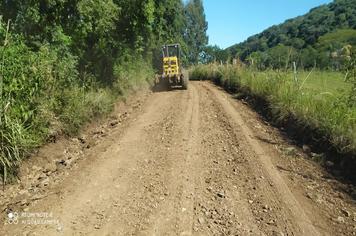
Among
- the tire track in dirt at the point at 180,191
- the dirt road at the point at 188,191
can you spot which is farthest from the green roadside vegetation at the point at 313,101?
the tire track in dirt at the point at 180,191

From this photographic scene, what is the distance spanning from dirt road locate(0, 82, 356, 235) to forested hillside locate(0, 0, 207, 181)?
0.81 meters

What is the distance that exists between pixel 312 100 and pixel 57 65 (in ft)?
21.3

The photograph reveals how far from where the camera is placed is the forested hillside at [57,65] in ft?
24.8

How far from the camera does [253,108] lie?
47.1 ft

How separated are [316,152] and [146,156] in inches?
140

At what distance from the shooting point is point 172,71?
73.9 ft

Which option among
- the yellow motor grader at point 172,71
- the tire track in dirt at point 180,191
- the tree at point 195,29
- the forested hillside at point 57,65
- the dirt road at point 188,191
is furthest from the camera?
the tree at point 195,29

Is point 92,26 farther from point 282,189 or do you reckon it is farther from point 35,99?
point 282,189

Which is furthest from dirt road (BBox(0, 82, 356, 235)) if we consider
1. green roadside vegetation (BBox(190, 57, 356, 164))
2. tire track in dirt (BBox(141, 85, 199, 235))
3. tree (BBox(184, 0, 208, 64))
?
tree (BBox(184, 0, 208, 64))

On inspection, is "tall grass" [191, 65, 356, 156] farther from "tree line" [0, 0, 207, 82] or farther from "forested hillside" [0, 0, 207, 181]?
"tree line" [0, 0, 207, 82]

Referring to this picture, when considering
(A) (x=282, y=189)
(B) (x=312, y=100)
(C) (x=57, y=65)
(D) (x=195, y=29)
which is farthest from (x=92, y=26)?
(D) (x=195, y=29)

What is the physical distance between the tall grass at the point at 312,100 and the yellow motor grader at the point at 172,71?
4295mm

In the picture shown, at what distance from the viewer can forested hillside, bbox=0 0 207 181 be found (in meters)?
7.55

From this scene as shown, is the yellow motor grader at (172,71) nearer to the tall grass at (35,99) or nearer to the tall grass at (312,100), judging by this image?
the tall grass at (312,100)
